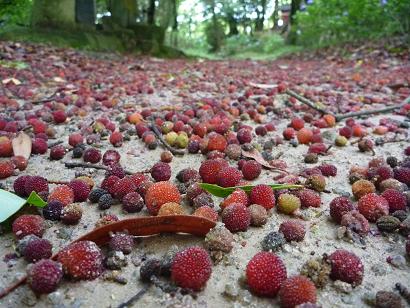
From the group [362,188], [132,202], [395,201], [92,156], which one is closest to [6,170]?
[92,156]

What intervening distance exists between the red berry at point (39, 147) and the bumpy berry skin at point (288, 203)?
1.62 meters

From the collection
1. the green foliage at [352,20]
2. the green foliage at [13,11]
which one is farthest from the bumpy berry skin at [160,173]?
the green foliage at [13,11]

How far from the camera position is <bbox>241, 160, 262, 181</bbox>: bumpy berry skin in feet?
7.44

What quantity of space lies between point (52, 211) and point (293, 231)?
101 cm

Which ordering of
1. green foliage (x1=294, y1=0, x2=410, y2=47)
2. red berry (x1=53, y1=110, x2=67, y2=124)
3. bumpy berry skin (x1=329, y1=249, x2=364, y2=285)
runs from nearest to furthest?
bumpy berry skin (x1=329, y1=249, x2=364, y2=285) → red berry (x1=53, y1=110, x2=67, y2=124) → green foliage (x1=294, y1=0, x2=410, y2=47)

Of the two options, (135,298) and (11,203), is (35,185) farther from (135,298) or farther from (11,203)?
(135,298)

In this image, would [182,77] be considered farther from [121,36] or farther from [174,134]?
[121,36]

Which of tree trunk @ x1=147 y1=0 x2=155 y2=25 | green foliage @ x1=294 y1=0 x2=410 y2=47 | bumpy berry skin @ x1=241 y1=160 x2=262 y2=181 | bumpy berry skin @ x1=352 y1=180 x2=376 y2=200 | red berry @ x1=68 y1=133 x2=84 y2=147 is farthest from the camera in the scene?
tree trunk @ x1=147 y1=0 x2=155 y2=25

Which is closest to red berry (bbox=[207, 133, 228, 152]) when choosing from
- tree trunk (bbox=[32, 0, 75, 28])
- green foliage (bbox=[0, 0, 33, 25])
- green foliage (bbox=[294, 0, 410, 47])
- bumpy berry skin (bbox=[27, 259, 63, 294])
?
bumpy berry skin (bbox=[27, 259, 63, 294])

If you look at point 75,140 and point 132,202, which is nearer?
point 132,202

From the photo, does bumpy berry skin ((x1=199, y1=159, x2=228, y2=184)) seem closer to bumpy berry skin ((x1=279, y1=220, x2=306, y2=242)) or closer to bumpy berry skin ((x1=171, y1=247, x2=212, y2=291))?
bumpy berry skin ((x1=279, y1=220, x2=306, y2=242))

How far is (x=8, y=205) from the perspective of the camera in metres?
1.65

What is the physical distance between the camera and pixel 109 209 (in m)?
1.92

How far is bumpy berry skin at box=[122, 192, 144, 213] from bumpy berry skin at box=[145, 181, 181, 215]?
51 mm
